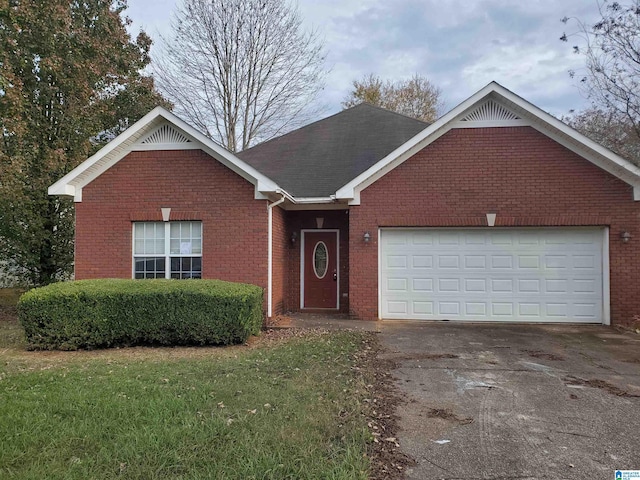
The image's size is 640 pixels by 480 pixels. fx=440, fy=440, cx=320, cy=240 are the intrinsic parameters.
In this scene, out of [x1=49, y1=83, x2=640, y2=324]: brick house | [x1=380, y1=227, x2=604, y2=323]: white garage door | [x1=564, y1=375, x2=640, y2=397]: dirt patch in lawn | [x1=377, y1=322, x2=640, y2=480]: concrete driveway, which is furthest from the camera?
[x1=380, y1=227, x2=604, y2=323]: white garage door

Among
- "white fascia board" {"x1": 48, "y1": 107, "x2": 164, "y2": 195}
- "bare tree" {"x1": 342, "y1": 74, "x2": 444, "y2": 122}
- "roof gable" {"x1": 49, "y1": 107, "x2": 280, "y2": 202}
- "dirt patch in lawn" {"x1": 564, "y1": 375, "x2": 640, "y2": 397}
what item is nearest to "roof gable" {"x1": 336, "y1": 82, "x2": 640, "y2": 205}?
"roof gable" {"x1": 49, "y1": 107, "x2": 280, "y2": 202}

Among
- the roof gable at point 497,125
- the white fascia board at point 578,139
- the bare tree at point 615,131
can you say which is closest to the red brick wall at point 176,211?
the roof gable at point 497,125

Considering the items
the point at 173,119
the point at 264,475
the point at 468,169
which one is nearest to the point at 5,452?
the point at 264,475

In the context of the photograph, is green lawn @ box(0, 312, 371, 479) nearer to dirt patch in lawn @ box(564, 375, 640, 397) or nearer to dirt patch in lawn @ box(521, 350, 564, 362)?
dirt patch in lawn @ box(564, 375, 640, 397)

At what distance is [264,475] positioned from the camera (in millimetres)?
3215

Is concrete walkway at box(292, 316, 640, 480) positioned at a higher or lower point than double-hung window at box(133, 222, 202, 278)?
lower

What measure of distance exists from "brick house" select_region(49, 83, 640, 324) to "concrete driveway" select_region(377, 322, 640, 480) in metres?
1.96

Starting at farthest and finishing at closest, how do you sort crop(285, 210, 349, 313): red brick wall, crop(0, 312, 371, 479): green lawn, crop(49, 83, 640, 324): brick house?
crop(285, 210, 349, 313): red brick wall, crop(49, 83, 640, 324): brick house, crop(0, 312, 371, 479): green lawn

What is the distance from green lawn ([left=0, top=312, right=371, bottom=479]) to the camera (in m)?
3.35

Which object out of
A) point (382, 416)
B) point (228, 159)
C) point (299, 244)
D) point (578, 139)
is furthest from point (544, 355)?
point (228, 159)

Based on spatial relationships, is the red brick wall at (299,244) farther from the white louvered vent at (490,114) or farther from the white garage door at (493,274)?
the white louvered vent at (490,114)

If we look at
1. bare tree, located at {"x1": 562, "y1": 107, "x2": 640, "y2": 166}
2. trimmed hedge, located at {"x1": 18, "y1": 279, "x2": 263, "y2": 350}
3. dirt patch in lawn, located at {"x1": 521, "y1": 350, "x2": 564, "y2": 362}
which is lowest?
dirt patch in lawn, located at {"x1": 521, "y1": 350, "x2": 564, "y2": 362}

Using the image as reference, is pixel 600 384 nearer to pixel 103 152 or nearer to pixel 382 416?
pixel 382 416

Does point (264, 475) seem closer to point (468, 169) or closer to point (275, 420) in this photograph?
point (275, 420)
